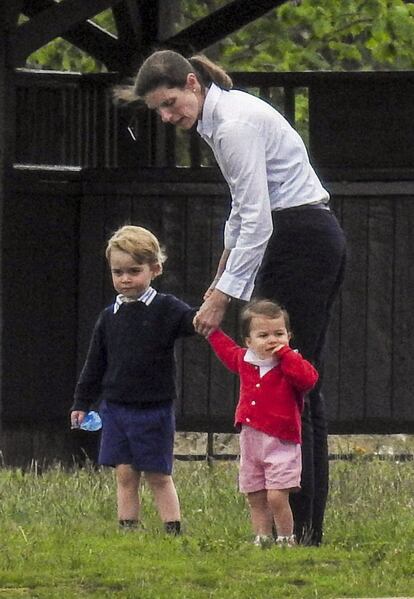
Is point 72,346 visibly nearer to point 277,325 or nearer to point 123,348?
point 123,348

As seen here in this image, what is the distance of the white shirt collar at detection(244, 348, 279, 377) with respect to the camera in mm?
6230

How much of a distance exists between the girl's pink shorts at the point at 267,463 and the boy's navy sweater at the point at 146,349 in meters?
0.55

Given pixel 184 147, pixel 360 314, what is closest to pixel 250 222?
pixel 360 314

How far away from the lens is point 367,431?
982 centimetres

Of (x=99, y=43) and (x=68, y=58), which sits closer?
(x=99, y=43)

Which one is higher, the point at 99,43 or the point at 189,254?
the point at 99,43

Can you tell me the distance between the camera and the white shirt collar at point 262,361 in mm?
6230

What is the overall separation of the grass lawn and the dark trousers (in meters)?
0.20

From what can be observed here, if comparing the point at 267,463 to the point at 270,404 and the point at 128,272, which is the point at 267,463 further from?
the point at 128,272

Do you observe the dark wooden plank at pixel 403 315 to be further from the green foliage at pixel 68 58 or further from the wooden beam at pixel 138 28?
the green foliage at pixel 68 58

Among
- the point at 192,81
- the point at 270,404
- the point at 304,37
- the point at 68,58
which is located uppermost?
the point at 304,37

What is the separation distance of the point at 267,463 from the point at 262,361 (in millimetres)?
355

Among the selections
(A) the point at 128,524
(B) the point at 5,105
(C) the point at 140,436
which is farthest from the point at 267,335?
(B) the point at 5,105

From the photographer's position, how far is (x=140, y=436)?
6762 mm
